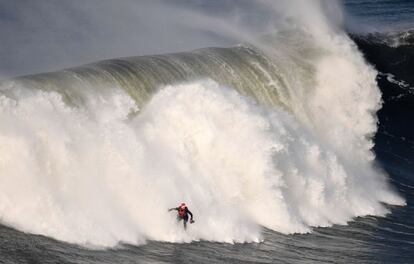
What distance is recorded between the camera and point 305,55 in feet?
111

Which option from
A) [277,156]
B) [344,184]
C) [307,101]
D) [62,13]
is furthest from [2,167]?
[62,13]

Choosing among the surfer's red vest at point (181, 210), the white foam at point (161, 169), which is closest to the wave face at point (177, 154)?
the white foam at point (161, 169)

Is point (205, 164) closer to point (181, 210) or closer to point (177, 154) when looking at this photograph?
point (177, 154)

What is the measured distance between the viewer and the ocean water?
67.7 feet

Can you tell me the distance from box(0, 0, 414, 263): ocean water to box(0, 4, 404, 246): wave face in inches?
1.4

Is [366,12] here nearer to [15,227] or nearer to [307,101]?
[307,101]

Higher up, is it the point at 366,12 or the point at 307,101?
the point at 366,12

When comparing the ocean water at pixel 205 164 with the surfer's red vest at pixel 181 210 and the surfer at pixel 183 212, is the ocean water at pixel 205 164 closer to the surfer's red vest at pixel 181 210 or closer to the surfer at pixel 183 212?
the surfer at pixel 183 212

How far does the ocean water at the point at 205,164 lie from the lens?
2064cm

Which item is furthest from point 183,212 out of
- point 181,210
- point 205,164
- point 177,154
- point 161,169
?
point 205,164

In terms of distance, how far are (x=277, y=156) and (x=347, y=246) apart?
9.32 feet

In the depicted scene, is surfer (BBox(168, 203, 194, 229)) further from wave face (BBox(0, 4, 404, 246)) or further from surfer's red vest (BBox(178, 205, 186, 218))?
wave face (BBox(0, 4, 404, 246))

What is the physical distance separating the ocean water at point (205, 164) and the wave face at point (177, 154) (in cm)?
4

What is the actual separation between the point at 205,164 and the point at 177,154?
31.4 inches
